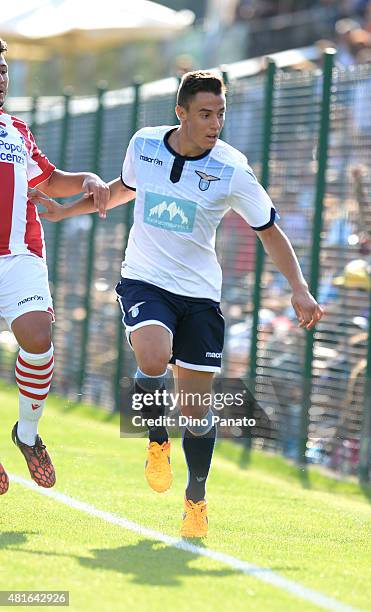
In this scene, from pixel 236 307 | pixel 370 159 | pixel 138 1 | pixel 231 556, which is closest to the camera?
pixel 231 556

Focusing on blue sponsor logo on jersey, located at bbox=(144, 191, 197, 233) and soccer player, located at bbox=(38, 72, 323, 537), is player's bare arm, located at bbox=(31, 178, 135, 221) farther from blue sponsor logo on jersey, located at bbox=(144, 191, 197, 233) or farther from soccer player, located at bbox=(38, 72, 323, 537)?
blue sponsor logo on jersey, located at bbox=(144, 191, 197, 233)

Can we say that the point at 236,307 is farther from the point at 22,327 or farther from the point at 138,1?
the point at 138,1

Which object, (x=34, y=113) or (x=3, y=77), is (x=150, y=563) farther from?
(x=34, y=113)

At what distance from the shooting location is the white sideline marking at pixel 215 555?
583 cm

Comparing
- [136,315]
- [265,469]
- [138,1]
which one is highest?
[138,1]

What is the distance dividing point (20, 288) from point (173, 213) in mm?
932

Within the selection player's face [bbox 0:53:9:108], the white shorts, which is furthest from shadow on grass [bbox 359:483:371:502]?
player's face [bbox 0:53:9:108]

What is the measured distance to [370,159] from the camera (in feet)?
38.0

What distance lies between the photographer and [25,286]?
762 centimetres

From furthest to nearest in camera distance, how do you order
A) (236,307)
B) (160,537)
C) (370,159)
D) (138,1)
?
(138,1) < (236,307) < (370,159) < (160,537)

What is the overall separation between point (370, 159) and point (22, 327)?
4872mm

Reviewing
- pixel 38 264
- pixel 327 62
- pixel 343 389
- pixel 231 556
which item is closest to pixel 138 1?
pixel 327 62

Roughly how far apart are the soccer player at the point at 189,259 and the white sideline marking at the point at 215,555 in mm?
255

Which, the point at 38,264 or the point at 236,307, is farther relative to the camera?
the point at 236,307
